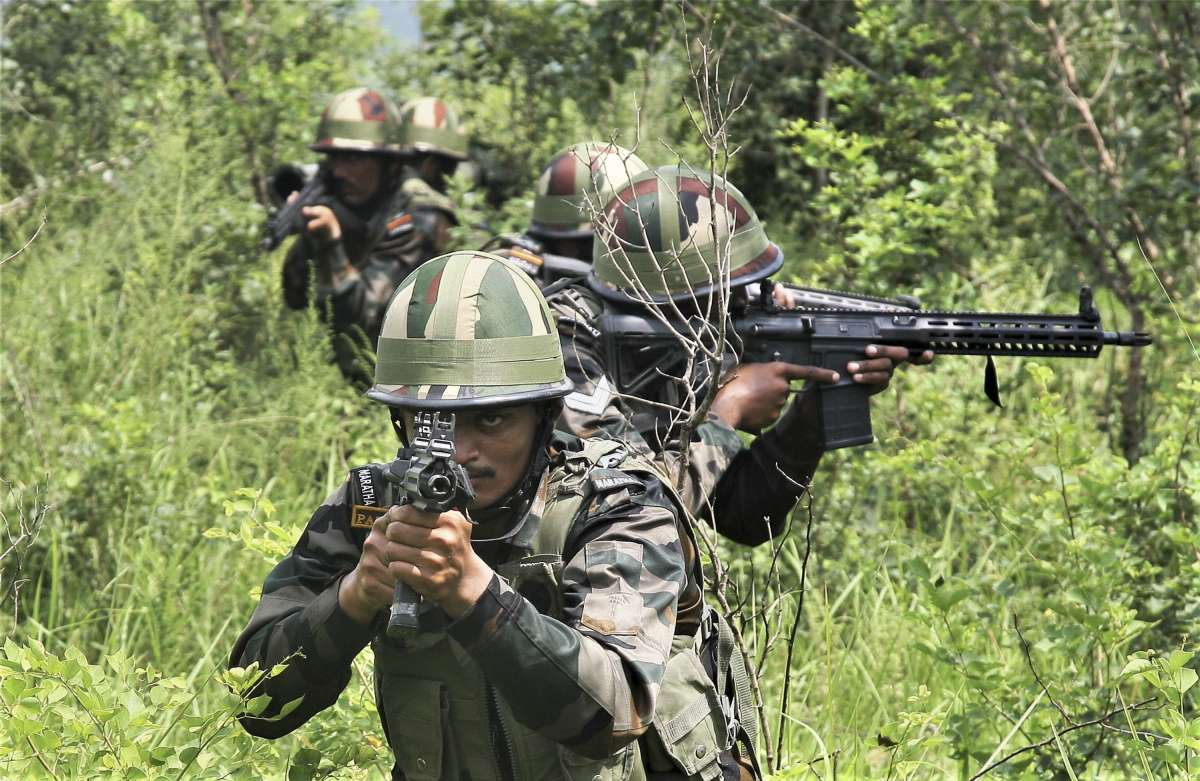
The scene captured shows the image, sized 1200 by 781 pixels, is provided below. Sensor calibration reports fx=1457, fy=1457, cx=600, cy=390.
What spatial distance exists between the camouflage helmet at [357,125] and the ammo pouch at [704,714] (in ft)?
16.9

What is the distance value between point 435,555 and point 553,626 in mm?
221

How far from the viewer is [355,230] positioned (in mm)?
7344

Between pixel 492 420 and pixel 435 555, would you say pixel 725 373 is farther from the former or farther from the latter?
pixel 435 555

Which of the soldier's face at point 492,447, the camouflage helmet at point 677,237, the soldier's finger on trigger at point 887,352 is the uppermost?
the camouflage helmet at point 677,237

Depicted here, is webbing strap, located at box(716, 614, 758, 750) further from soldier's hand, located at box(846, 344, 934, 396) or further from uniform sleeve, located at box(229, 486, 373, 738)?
soldier's hand, located at box(846, 344, 934, 396)

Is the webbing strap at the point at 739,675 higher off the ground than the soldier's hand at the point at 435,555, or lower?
lower

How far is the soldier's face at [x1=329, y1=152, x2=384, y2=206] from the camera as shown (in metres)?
7.43

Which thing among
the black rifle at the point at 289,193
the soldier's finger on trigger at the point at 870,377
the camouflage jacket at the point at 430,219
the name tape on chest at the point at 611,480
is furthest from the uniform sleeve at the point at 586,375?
the black rifle at the point at 289,193

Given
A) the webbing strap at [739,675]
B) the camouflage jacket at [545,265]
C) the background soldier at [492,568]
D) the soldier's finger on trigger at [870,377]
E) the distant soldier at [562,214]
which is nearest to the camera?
the background soldier at [492,568]

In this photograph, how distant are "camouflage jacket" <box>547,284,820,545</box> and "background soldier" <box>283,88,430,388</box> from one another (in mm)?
3186

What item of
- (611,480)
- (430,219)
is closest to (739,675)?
(611,480)

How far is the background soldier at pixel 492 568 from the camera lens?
85.3 inches

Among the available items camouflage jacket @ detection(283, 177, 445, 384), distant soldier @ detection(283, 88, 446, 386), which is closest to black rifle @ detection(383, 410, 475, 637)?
distant soldier @ detection(283, 88, 446, 386)

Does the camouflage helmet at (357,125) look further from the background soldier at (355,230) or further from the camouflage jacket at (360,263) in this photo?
the camouflage jacket at (360,263)
